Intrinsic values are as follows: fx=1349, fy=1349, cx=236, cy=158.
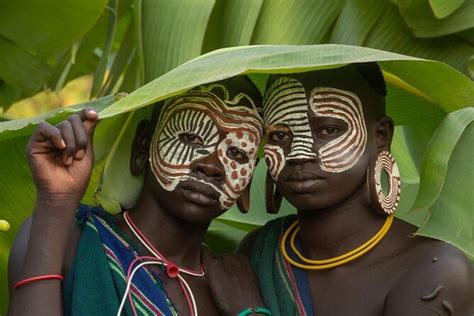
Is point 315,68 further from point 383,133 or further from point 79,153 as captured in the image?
point 79,153

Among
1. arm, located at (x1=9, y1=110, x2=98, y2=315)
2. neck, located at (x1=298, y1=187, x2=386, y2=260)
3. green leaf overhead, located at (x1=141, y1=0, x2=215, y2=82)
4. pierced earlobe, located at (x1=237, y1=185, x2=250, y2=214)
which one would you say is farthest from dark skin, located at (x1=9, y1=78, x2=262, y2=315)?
green leaf overhead, located at (x1=141, y1=0, x2=215, y2=82)

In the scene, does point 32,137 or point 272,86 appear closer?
point 32,137

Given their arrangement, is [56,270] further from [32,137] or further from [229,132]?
[229,132]

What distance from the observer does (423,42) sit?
A: 10.5 ft

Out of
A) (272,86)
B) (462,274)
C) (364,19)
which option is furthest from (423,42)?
(462,274)

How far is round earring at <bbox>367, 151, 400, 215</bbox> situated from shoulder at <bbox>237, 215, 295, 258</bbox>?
0.87ft

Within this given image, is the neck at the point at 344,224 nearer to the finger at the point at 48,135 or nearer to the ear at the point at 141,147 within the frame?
the ear at the point at 141,147

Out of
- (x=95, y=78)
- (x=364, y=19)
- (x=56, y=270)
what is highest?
(x=364, y=19)

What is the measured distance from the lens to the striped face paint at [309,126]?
2752mm

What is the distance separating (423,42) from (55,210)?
43.1 inches

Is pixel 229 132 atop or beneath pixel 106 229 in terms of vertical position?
atop

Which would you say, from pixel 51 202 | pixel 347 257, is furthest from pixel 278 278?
pixel 51 202

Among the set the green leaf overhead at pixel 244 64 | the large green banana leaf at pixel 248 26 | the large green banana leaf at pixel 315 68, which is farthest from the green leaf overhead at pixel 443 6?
the green leaf overhead at pixel 244 64

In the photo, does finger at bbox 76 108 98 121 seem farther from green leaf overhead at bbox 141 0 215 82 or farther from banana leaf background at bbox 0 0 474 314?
green leaf overhead at bbox 141 0 215 82
